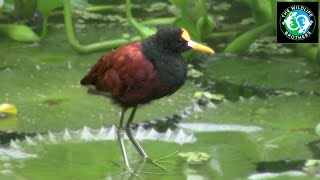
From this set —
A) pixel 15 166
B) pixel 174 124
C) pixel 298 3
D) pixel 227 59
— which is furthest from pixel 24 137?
pixel 298 3

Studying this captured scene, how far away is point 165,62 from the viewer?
125 inches

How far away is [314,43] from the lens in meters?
4.48

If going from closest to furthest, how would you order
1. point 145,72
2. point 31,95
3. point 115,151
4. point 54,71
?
point 145,72
point 115,151
point 31,95
point 54,71

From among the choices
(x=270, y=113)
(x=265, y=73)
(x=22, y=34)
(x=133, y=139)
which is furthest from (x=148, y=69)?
(x=22, y=34)

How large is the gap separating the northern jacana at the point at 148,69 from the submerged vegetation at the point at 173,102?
29 cm

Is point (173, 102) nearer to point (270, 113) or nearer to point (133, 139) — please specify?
point (270, 113)

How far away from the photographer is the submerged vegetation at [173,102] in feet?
11.1

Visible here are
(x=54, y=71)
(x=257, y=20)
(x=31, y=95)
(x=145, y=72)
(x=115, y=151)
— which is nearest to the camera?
(x=145, y=72)

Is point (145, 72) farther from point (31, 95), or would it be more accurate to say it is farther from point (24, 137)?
point (31, 95)

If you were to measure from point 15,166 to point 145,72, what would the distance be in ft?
2.24

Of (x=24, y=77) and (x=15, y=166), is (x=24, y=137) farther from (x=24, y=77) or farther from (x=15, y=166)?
(x=24, y=77)

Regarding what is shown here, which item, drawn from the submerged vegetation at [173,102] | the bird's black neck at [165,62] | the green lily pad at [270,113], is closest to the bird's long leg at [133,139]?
the submerged vegetation at [173,102]

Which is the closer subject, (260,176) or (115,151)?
(260,176)

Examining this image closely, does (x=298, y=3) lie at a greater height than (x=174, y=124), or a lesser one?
greater
